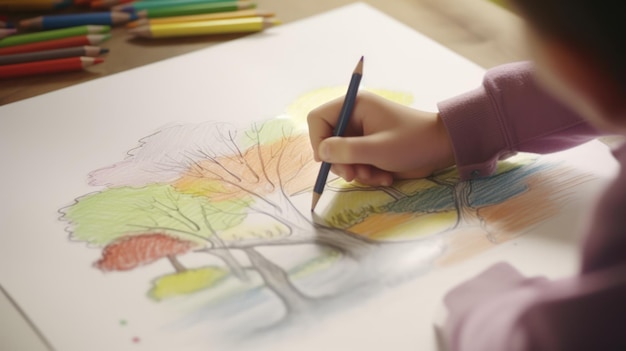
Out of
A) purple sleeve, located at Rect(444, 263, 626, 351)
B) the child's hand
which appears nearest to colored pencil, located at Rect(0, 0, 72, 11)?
the child's hand

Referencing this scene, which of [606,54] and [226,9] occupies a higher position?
[226,9]

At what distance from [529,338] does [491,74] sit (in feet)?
0.98

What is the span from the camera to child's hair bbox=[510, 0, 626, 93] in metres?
0.36

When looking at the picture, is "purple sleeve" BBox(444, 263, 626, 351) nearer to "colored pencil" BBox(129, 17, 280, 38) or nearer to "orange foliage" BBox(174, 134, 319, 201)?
"orange foliage" BBox(174, 134, 319, 201)

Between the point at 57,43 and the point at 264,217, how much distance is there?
0.36 meters

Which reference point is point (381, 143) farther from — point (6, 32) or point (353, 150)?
point (6, 32)

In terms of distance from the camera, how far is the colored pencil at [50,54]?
824 millimetres

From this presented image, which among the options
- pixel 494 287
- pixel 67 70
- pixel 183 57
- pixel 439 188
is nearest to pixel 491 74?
pixel 439 188

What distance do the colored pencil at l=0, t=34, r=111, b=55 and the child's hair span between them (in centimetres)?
59

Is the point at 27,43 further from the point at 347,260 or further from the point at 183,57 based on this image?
the point at 347,260

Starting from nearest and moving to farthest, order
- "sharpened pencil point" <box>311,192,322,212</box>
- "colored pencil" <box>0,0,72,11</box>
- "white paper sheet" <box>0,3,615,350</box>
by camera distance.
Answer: "white paper sheet" <box>0,3,615,350</box> < "sharpened pencil point" <box>311,192,322,212</box> < "colored pencil" <box>0,0,72,11</box>

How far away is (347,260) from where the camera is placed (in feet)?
1.92

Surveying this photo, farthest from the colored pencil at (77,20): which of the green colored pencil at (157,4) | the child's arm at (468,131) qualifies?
the child's arm at (468,131)

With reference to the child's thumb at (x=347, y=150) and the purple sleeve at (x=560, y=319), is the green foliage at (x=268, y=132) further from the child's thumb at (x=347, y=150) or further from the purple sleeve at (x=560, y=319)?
the purple sleeve at (x=560, y=319)
